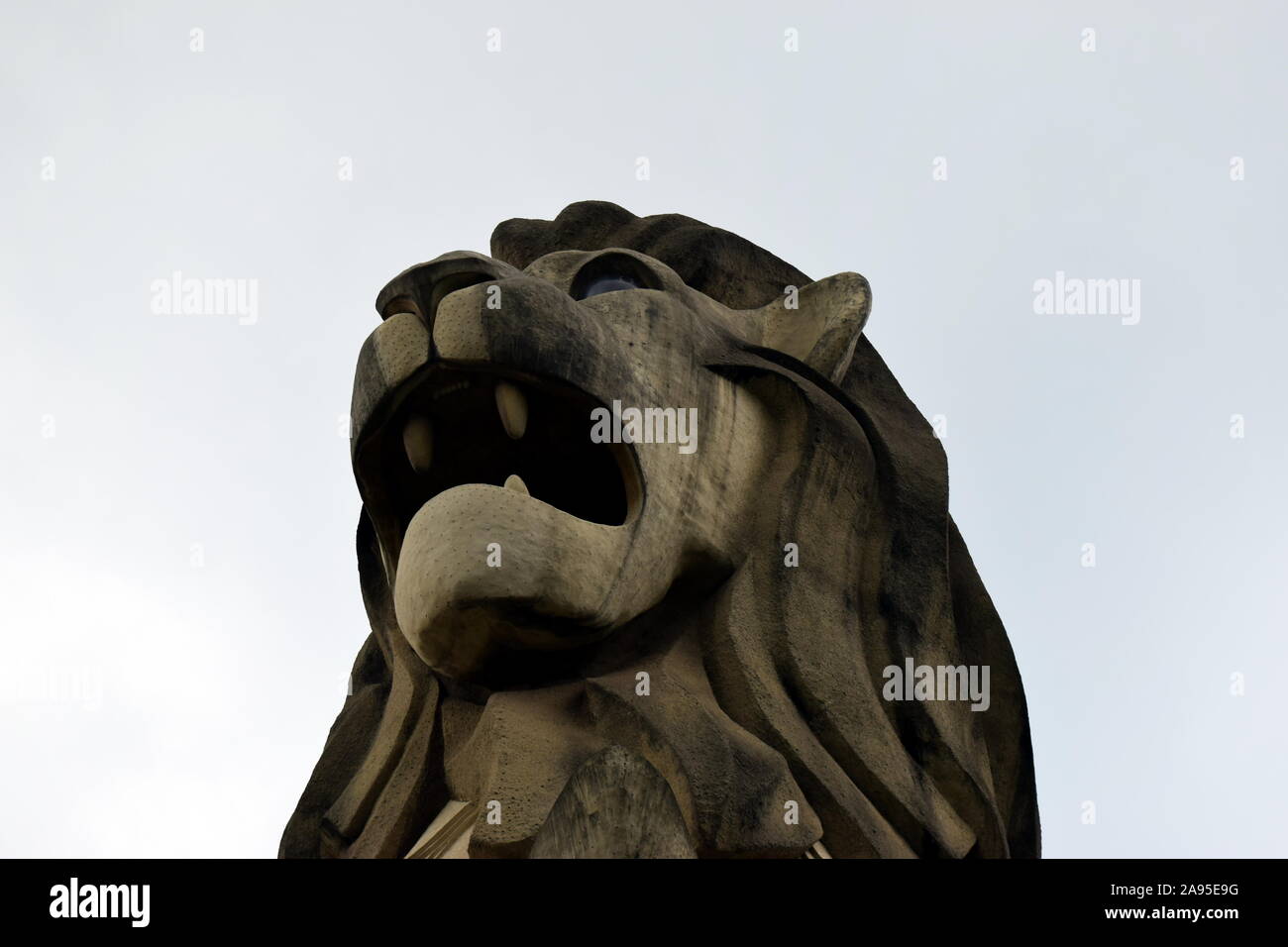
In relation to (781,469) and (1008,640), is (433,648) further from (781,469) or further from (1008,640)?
(1008,640)

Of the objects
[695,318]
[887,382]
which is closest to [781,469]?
[695,318]

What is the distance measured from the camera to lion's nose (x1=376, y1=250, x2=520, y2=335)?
Result: 20.9 ft

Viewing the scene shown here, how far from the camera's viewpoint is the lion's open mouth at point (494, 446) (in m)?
6.32

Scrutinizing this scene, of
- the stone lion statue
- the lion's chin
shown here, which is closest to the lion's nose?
the stone lion statue

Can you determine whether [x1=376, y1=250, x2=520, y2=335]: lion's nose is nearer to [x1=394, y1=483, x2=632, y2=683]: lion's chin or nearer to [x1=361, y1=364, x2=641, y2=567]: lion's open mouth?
[x1=361, y1=364, x2=641, y2=567]: lion's open mouth

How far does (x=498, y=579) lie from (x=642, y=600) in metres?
0.72

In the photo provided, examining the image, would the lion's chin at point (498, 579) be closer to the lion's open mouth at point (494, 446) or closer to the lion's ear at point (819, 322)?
the lion's open mouth at point (494, 446)

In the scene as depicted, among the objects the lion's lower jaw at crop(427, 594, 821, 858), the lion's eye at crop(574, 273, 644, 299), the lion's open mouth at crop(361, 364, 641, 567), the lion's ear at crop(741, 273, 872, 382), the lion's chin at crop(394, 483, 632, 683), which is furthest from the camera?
the lion's ear at crop(741, 273, 872, 382)

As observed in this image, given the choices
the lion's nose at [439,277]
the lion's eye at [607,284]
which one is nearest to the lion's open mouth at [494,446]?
the lion's nose at [439,277]

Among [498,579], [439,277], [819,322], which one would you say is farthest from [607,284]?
[498,579]

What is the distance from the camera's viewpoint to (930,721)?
7.03 meters

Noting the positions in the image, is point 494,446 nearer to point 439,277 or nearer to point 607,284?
point 439,277

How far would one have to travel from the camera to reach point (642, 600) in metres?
6.48
